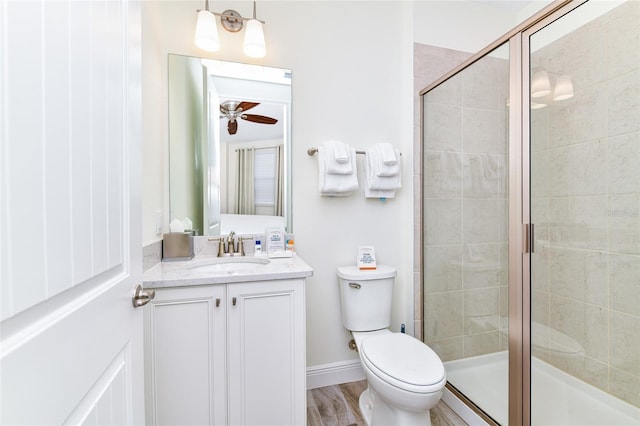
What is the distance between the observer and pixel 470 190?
1.69 meters

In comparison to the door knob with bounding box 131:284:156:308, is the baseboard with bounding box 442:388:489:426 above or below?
below

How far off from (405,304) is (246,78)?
180cm

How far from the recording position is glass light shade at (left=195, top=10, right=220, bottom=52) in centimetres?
155

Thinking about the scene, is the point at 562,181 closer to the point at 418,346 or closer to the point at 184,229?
the point at 418,346

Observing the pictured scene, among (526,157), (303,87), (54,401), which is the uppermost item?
(303,87)

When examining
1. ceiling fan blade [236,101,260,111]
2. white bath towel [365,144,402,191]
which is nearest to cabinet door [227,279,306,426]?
white bath towel [365,144,402,191]

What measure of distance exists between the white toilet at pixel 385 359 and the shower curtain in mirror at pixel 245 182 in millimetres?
705

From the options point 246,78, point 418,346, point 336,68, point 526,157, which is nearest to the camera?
point 526,157

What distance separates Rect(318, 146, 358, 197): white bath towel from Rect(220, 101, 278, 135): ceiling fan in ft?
1.44

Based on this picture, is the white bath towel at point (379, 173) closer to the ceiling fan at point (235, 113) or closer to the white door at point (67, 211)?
the ceiling fan at point (235, 113)

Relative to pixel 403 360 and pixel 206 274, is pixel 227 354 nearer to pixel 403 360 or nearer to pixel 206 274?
pixel 206 274

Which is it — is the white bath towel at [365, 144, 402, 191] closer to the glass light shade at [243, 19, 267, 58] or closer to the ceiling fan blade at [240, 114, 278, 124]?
the ceiling fan blade at [240, 114, 278, 124]

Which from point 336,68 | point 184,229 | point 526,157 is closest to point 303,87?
point 336,68

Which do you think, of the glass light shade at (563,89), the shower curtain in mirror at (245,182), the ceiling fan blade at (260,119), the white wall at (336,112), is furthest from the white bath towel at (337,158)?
the glass light shade at (563,89)
